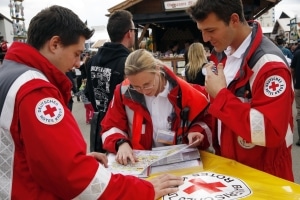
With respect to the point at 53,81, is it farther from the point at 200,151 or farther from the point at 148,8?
the point at 148,8

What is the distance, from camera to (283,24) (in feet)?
101

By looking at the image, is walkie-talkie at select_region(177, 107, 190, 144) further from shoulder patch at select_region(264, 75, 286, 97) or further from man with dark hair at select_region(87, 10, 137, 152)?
man with dark hair at select_region(87, 10, 137, 152)

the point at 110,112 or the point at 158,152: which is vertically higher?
the point at 110,112

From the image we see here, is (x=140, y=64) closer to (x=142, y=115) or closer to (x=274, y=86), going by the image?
(x=142, y=115)

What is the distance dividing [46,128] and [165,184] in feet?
1.98

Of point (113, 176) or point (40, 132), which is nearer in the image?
point (40, 132)

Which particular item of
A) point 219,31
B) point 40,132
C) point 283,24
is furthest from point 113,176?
point 283,24

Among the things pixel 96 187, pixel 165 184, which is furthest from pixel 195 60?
pixel 96 187

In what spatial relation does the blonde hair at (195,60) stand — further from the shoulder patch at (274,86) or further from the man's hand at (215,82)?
the shoulder patch at (274,86)

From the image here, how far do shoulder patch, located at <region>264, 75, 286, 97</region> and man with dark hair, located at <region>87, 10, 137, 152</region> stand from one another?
5.60ft

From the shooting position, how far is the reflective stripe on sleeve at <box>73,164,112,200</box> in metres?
1.24

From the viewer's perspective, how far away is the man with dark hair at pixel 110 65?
3.12 meters

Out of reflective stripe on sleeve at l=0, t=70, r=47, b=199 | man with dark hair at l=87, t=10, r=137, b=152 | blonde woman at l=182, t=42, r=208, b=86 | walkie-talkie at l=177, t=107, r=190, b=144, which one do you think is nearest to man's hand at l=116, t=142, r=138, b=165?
walkie-talkie at l=177, t=107, r=190, b=144

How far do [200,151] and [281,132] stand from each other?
0.57 metres
